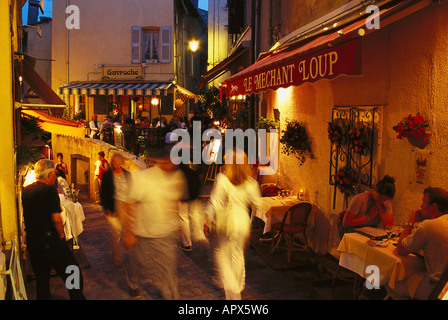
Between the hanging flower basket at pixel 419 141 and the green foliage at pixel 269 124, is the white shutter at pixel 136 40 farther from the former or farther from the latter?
the hanging flower basket at pixel 419 141

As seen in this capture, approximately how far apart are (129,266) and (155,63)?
16507 mm

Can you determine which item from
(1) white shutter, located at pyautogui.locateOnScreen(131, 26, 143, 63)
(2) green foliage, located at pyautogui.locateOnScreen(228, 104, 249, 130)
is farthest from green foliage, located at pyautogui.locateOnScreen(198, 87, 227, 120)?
(2) green foliage, located at pyautogui.locateOnScreen(228, 104, 249, 130)

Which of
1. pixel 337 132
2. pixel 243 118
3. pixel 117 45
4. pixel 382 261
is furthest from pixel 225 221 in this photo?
pixel 117 45

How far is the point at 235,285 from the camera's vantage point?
4789 millimetres

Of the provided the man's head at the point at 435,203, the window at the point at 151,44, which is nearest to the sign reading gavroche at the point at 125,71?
the window at the point at 151,44

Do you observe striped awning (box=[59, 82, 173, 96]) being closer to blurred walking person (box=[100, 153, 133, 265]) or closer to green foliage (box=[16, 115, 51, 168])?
green foliage (box=[16, 115, 51, 168])

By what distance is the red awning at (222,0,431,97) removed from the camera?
452cm

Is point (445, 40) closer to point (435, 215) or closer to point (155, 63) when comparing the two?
point (435, 215)

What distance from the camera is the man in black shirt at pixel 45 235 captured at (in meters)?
4.51

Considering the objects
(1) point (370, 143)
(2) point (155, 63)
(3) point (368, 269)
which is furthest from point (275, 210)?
(2) point (155, 63)

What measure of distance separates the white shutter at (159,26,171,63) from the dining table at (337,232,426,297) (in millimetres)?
17058

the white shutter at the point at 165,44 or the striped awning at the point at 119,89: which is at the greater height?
the white shutter at the point at 165,44

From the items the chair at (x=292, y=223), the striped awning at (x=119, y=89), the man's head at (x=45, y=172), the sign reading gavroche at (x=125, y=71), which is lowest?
the chair at (x=292, y=223)

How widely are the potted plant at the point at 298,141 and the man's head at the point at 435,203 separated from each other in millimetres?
3295
